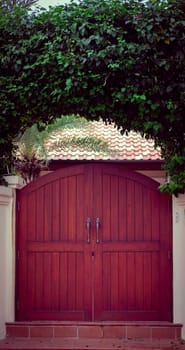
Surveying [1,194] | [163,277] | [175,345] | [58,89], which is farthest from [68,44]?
[175,345]

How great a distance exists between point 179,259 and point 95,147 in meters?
4.84

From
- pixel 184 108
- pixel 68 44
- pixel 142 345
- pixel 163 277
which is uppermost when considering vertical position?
pixel 68 44

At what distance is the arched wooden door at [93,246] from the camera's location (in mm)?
8109

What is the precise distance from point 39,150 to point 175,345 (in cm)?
495

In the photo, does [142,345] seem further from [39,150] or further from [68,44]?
[39,150]

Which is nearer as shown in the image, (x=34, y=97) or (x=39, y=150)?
(x=34, y=97)

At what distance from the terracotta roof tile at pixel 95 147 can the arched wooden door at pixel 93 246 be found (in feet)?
11.9

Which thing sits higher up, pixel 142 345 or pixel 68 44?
pixel 68 44

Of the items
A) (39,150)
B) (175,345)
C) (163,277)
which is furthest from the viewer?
(39,150)

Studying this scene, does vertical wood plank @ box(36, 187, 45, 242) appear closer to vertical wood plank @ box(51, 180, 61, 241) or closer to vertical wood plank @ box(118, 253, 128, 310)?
vertical wood plank @ box(51, 180, 61, 241)

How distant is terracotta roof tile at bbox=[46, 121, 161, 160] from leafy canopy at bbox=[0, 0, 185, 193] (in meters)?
4.48

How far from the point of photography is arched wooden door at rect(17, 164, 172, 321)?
8.11m

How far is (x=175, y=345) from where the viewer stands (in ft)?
24.5

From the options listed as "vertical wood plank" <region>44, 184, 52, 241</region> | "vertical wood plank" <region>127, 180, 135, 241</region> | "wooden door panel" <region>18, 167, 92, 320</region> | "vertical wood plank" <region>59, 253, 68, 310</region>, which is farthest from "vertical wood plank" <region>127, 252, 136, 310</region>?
"vertical wood plank" <region>44, 184, 52, 241</region>
